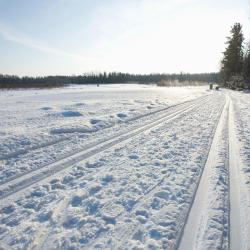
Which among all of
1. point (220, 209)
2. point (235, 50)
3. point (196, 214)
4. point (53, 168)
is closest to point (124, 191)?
point (196, 214)

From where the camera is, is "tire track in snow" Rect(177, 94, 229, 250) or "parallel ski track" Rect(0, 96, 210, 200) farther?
"parallel ski track" Rect(0, 96, 210, 200)

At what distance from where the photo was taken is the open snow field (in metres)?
2.88

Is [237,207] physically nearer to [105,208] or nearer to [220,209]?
[220,209]

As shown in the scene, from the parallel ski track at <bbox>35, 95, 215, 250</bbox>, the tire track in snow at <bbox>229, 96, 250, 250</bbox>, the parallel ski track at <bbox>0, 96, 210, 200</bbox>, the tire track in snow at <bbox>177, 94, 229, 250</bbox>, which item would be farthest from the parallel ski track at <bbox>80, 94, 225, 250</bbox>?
the parallel ski track at <bbox>0, 96, 210, 200</bbox>

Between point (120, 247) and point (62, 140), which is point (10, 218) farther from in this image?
point (62, 140)

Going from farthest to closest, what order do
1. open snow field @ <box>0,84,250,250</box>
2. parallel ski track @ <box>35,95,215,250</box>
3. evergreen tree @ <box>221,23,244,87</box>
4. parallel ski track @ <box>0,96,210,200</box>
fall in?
evergreen tree @ <box>221,23,244,87</box>, parallel ski track @ <box>0,96,210,200</box>, open snow field @ <box>0,84,250,250</box>, parallel ski track @ <box>35,95,215,250</box>

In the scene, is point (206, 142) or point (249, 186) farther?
point (206, 142)

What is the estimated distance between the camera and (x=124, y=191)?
4023 millimetres

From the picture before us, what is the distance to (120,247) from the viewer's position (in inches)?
106

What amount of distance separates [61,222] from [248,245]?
2.08 metres

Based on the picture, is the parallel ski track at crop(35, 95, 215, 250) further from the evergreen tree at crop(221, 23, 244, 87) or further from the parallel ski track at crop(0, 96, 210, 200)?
the evergreen tree at crop(221, 23, 244, 87)

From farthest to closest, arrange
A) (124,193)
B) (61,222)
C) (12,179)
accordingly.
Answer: (12,179)
(124,193)
(61,222)

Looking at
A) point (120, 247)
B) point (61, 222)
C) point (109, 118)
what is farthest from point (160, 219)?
point (109, 118)

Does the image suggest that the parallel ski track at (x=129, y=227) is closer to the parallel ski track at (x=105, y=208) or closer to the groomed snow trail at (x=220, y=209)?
the parallel ski track at (x=105, y=208)
